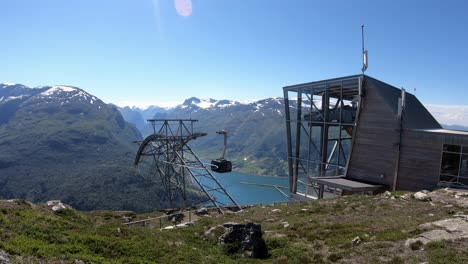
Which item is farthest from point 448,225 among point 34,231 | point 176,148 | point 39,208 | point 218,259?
point 176,148

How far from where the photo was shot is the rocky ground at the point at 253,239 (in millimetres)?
12305

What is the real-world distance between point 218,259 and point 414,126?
25.0 metres

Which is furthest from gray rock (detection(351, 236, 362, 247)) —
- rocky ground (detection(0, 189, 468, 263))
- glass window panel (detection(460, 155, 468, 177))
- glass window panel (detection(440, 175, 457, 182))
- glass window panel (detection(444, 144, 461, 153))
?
glass window panel (detection(460, 155, 468, 177))

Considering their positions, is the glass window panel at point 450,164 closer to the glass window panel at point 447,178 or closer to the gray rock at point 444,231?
the glass window panel at point 447,178

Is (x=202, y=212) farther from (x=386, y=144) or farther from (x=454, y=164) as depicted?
(x=454, y=164)

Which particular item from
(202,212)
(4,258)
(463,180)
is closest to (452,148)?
(463,180)

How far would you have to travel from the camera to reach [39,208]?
1770 centimetres

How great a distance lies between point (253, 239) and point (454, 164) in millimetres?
21840

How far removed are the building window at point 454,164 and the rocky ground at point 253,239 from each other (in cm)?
658

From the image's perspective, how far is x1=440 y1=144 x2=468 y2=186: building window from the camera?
2695 cm

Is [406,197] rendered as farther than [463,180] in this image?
No

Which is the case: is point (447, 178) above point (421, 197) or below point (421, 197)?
above

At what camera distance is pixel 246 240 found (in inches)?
627

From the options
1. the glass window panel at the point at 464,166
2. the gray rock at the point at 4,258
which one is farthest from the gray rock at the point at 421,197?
the gray rock at the point at 4,258
